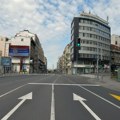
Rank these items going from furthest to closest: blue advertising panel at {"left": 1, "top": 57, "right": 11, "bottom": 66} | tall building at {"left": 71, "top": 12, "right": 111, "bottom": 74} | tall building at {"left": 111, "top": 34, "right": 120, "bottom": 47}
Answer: tall building at {"left": 111, "top": 34, "right": 120, "bottom": 47} < tall building at {"left": 71, "top": 12, "right": 111, "bottom": 74} < blue advertising panel at {"left": 1, "top": 57, "right": 11, "bottom": 66}

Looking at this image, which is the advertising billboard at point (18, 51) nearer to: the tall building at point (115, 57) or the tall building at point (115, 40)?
the tall building at point (115, 57)

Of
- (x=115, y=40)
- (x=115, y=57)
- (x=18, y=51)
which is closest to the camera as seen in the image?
(x=18, y=51)

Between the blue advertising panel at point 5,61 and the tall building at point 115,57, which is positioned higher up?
the tall building at point 115,57

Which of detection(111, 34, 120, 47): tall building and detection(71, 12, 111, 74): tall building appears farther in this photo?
detection(111, 34, 120, 47): tall building

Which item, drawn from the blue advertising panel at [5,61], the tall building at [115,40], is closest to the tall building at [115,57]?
the tall building at [115,40]

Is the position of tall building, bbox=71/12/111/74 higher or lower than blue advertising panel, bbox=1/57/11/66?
higher

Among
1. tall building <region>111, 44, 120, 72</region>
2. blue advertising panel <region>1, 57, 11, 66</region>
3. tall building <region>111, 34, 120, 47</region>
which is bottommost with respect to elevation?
blue advertising panel <region>1, 57, 11, 66</region>

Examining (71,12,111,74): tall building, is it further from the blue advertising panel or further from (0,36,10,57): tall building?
the blue advertising panel

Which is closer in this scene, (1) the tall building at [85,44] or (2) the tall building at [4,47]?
(1) the tall building at [85,44]

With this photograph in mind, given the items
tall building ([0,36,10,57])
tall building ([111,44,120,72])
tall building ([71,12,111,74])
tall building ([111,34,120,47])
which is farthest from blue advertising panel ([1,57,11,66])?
tall building ([111,34,120,47])

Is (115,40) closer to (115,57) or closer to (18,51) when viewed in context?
(115,57)

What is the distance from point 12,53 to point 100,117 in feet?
401

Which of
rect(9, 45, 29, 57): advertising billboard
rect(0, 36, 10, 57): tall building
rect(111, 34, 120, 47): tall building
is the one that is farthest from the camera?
rect(111, 34, 120, 47): tall building

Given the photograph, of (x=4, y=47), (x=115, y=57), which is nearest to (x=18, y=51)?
(x=4, y=47)
